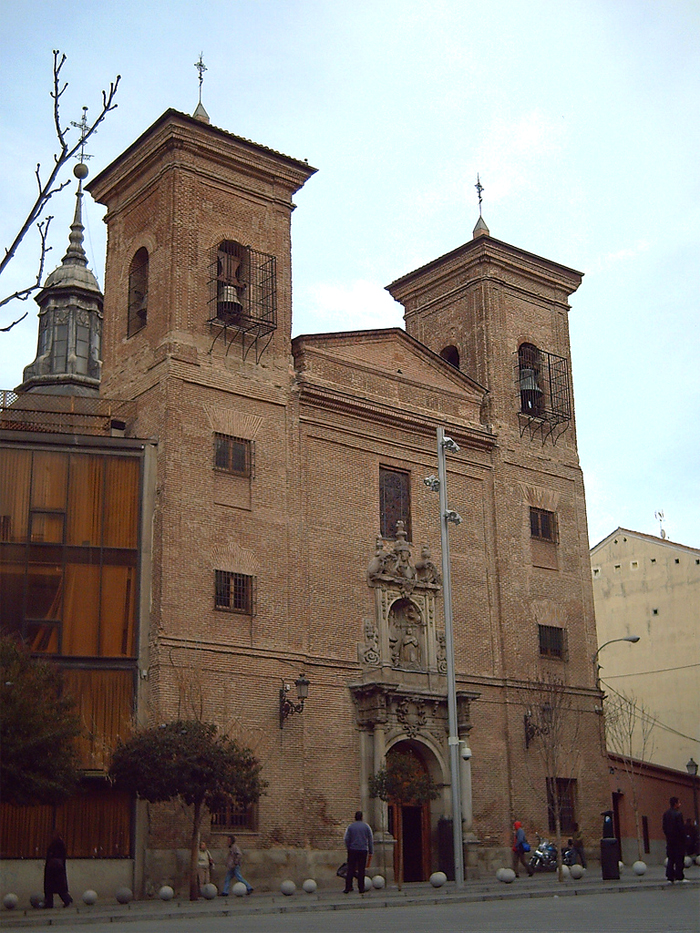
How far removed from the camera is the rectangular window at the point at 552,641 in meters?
33.8

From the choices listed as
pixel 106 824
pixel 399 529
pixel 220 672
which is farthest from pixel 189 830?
pixel 399 529

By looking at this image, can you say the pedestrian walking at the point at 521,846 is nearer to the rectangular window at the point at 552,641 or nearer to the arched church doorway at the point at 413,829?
the arched church doorway at the point at 413,829

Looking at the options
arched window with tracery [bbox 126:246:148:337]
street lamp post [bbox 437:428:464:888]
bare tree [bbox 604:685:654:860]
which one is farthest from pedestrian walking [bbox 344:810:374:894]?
bare tree [bbox 604:685:654:860]

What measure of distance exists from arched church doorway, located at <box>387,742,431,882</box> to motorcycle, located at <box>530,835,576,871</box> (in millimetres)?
2811

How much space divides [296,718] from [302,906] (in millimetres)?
7568

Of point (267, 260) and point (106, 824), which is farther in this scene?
point (267, 260)

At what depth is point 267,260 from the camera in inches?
1197

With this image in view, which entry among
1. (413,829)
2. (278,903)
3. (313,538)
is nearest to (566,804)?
(413,829)

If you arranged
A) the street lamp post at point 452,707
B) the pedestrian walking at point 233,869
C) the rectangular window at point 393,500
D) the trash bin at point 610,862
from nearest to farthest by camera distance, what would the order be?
the street lamp post at point 452,707, the trash bin at point 610,862, the pedestrian walking at point 233,869, the rectangular window at point 393,500

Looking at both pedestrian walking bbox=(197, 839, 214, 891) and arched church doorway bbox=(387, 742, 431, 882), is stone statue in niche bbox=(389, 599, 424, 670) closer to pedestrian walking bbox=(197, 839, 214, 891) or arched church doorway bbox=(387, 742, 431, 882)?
arched church doorway bbox=(387, 742, 431, 882)

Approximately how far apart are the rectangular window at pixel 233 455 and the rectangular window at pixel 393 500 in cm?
441

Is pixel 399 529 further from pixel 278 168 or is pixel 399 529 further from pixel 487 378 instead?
pixel 278 168

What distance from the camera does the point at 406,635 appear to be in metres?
30.4

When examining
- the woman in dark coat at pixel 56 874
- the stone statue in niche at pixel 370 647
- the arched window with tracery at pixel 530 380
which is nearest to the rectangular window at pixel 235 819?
the woman in dark coat at pixel 56 874
